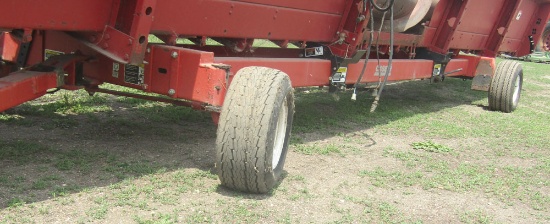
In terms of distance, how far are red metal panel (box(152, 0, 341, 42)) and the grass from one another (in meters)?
0.90

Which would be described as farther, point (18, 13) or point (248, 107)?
point (248, 107)

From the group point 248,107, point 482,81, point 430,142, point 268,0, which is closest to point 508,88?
point 482,81

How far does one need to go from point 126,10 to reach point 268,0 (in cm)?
137

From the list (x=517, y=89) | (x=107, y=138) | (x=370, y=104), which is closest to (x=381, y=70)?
(x=370, y=104)

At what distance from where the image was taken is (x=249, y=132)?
3496mm

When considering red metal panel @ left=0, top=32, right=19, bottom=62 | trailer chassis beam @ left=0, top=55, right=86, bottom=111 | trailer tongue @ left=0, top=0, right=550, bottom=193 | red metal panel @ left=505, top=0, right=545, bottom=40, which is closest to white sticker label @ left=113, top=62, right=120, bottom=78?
trailer tongue @ left=0, top=0, right=550, bottom=193

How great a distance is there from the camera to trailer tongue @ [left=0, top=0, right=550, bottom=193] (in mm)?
3449

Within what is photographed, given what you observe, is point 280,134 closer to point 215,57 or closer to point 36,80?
point 215,57

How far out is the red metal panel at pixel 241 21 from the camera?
12.9 ft

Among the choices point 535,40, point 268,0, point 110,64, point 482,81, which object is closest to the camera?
point 110,64

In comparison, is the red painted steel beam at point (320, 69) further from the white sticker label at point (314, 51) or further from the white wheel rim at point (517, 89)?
the white wheel rim at point (517, 89)

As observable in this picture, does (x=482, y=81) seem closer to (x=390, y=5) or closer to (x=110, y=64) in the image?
(x=390, y=5)

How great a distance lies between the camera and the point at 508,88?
8.02 m

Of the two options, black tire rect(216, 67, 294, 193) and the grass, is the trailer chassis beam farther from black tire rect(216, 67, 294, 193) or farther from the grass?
black tire rect(216, 67, 294, 193)
